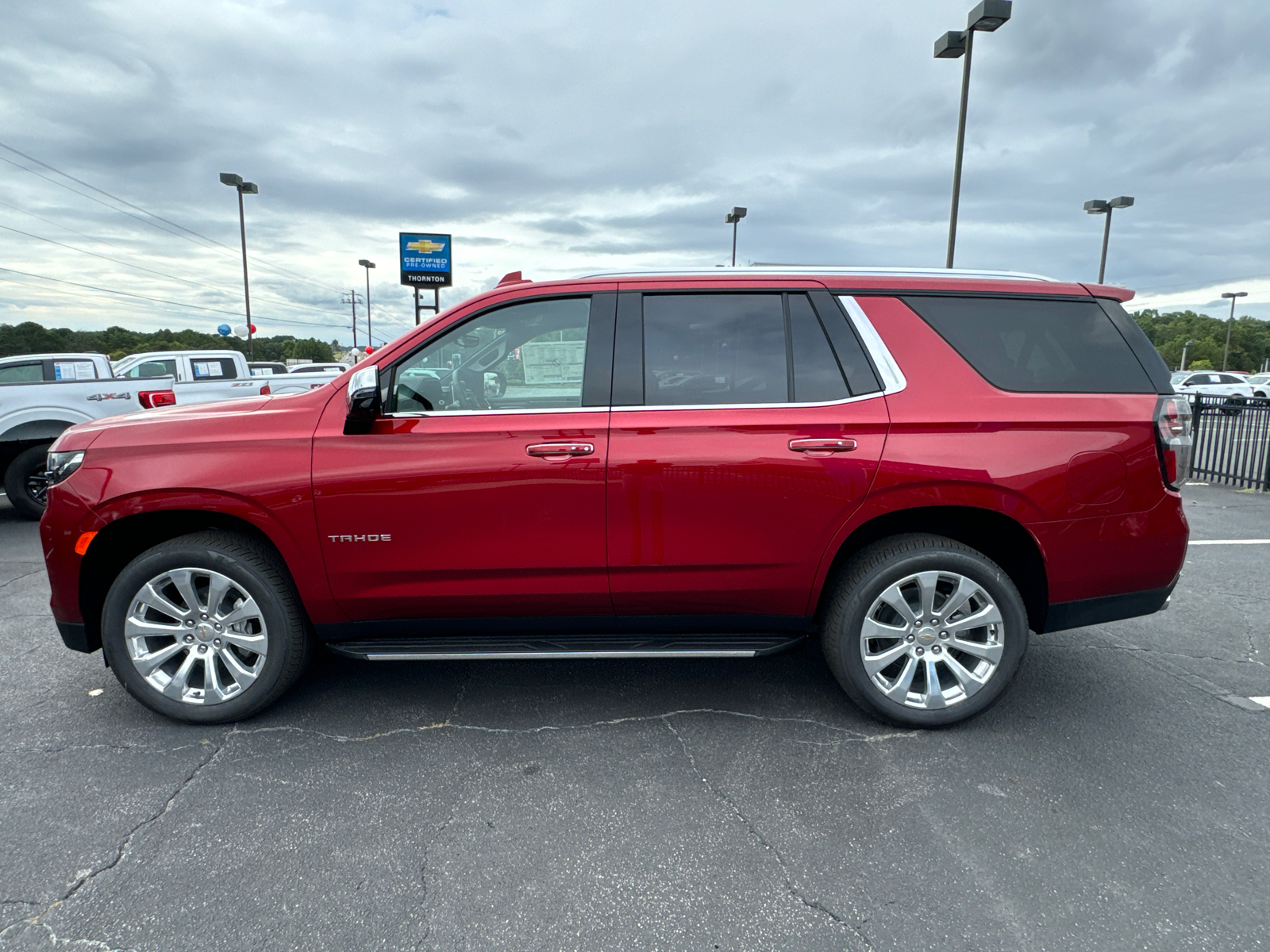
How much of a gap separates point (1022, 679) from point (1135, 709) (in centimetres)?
47

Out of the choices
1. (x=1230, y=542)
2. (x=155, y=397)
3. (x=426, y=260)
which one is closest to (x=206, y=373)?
(x=155, y=397)

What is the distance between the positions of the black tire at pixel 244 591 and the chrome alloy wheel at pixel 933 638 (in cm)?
241

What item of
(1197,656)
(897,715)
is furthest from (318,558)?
(1197,656)

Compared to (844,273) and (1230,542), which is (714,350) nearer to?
(844,273)

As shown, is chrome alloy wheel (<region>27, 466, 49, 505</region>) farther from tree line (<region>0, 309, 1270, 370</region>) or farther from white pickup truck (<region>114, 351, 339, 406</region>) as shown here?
tree line (<region>0, 309, 1270, 370</region>)

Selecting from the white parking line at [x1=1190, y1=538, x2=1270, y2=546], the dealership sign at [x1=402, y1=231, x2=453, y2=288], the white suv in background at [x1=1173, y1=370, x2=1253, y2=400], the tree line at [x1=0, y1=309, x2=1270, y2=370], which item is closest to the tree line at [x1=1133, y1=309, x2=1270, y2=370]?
the tree line at [x1=0, y1=309, x2=1270, y2=370]

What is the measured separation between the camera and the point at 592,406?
310cm

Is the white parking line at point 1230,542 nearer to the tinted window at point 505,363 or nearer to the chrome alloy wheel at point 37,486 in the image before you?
the tinted window at point 505,363

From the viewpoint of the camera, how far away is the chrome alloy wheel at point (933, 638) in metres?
3.11

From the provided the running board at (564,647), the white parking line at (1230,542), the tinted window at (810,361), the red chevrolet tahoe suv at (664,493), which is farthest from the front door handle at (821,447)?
the white parking line at (1230,542)

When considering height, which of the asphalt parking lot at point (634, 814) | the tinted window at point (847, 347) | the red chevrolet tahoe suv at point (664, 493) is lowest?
the asphalt parking lot at point (634, 814)

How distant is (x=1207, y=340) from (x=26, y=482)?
412 ft

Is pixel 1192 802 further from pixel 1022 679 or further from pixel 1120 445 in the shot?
pixel 1120 445

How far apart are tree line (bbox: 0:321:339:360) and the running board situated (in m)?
39.3
